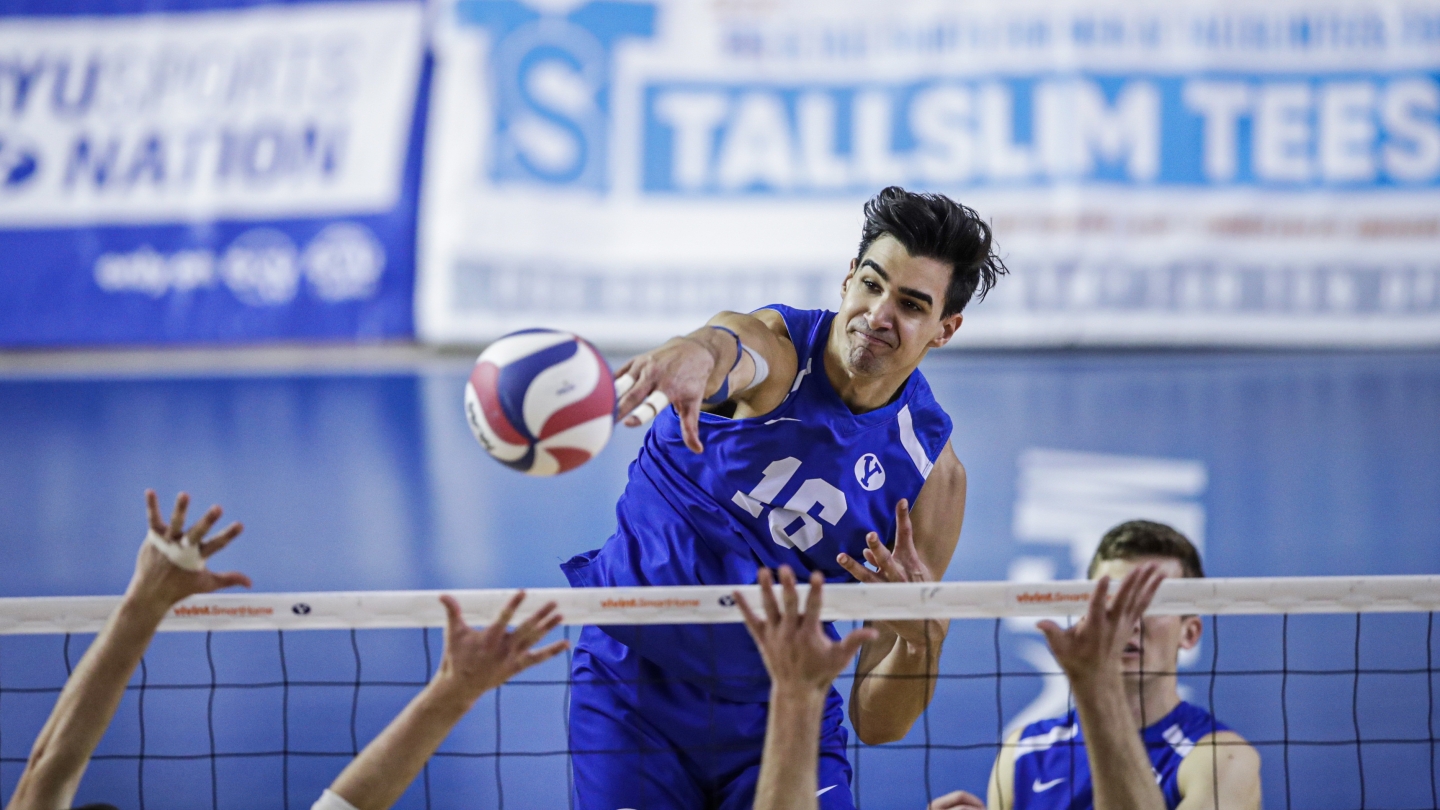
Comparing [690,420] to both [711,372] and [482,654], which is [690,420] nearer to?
[711,372]

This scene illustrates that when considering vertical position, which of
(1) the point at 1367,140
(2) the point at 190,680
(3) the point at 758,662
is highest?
(1) the point at 1367,140

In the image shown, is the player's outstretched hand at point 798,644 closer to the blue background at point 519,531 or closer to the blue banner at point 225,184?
the blue background at point 519,531

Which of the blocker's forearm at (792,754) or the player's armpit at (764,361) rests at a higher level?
the player's armpit at (764,361)

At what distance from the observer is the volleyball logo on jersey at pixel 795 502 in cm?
357

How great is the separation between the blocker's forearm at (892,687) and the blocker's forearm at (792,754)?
1135 mm

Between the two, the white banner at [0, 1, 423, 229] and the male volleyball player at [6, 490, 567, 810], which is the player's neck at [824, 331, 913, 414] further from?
the white banner at [0, 1, 423, 229]

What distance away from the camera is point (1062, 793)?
3654 millimetres

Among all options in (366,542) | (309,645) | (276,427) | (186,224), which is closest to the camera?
(309,645)

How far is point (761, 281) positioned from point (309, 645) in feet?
23.7

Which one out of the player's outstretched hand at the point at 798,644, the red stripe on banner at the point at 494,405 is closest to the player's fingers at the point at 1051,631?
the player's outstretched hand at the point at 798,644

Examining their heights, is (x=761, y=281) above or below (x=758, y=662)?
above

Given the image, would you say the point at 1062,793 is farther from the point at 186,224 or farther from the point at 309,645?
the point at 186,224

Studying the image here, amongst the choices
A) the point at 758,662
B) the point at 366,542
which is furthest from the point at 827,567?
the point at 366,542

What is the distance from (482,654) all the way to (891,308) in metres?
1.54
